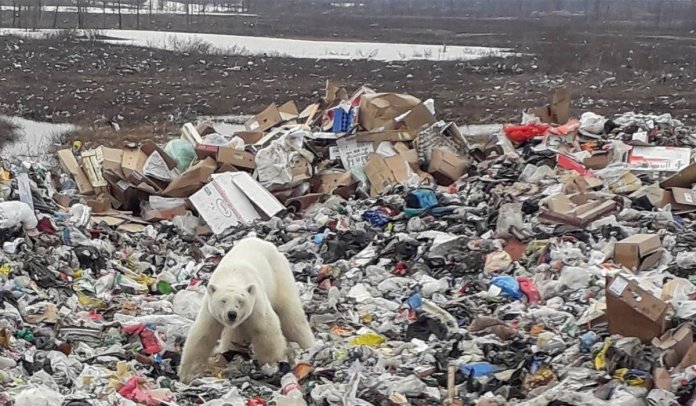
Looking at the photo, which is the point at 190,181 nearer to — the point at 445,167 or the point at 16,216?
the point at 16,216

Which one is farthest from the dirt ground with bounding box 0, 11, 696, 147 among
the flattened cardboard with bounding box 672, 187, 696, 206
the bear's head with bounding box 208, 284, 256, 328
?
the bear's head with bounding box 208, 284, 256, 328

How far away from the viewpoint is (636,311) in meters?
Result: 4.86

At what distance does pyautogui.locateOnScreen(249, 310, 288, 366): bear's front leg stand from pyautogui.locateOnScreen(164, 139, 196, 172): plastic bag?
200 inches

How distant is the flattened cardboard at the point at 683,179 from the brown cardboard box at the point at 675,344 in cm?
345

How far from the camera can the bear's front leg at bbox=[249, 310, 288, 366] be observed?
5.05 metres

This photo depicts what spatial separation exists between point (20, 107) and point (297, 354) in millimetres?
16076

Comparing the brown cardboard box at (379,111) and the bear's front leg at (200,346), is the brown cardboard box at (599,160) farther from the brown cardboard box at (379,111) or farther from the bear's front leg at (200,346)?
the bear's front leg at (200,346)

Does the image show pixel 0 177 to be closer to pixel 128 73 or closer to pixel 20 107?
pixel 20 107

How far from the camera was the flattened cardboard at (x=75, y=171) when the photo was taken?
9.76 metres

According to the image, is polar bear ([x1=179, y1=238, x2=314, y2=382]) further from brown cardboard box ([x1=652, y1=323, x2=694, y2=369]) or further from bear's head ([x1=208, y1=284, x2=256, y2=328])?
brown cardboard box ([x1=652, y1=323, x2=694, y2=369])

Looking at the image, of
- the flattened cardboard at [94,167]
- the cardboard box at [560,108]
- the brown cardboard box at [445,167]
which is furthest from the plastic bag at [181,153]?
the cardboard box at [560,108]

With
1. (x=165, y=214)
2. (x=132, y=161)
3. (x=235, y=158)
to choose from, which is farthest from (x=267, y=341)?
(x=132, y=161)

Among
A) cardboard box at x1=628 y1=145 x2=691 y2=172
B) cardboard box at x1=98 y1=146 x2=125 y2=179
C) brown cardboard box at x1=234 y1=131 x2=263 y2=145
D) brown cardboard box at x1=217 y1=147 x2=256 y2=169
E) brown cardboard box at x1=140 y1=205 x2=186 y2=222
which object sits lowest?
brown cardboard box at x1=140 y1=205 x2=186 y2=222

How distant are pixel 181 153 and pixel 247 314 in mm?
5456
